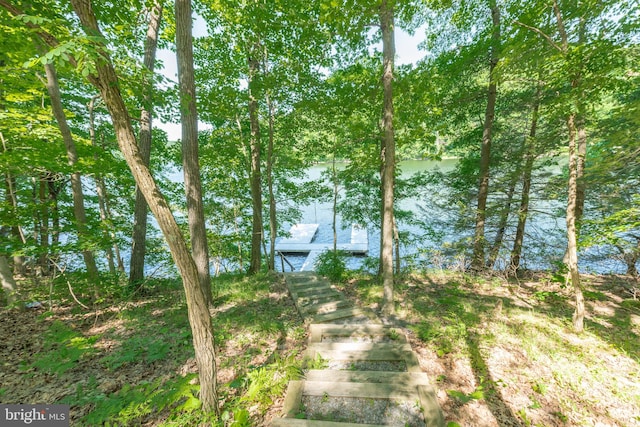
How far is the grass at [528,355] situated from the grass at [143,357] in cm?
225

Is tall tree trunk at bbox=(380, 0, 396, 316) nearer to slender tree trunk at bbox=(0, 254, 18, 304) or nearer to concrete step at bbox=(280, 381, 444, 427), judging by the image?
concrete step at bbox=(280, 381, 444, 427)

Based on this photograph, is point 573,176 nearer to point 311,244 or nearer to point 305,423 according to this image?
point 305,423

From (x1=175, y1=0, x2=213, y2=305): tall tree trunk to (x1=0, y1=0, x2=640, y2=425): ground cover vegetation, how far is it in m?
0.03

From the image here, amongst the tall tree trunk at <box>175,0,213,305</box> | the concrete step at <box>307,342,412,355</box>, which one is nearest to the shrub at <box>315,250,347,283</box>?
the concrete step at <box>307,342,412,355</box>

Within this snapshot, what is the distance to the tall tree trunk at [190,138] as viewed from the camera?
4159mm

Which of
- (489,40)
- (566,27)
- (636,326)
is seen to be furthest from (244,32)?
(636,326)

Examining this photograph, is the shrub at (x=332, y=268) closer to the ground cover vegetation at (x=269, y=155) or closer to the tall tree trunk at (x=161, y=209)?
the ground cover vegetation at (x=269, y=155)

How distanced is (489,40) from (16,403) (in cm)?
1153

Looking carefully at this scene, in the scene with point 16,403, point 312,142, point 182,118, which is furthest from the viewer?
point 312,142

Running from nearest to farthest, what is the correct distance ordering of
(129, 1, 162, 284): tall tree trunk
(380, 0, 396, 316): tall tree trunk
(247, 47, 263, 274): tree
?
(380, 0, 396, 316): tall tree trunk → (129, 1, 162, 284): tall tree trunk → (247, 47, 263, 274): tree

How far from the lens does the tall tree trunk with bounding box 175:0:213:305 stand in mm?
4159

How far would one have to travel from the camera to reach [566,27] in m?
4.12

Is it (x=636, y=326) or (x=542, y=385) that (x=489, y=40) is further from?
(x=542, y=385)
